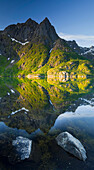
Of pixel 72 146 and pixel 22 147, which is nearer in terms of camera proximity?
pixel 72 146

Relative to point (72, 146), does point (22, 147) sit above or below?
below

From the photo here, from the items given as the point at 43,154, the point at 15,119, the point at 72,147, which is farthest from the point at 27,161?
the point at 15,119

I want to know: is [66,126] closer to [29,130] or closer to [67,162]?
[29,130]
